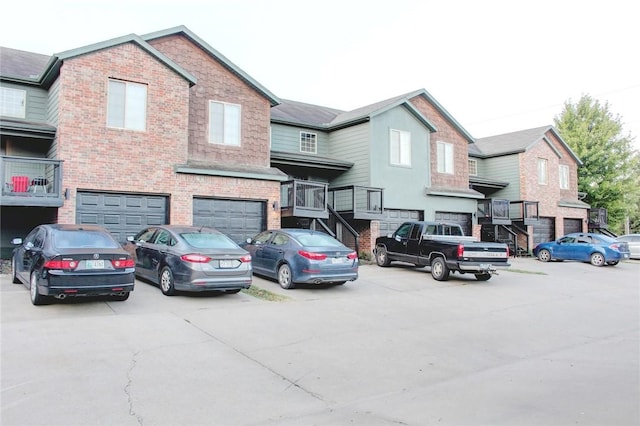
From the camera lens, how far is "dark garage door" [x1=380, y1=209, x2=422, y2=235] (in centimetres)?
2138

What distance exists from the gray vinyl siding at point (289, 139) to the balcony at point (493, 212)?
351 inches

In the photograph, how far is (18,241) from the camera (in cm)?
1005

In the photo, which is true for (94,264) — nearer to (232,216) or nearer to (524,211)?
(232,216)

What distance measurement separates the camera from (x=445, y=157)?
2484 cm

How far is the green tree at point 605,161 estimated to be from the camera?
34.8m

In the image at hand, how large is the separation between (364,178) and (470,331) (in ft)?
42.5

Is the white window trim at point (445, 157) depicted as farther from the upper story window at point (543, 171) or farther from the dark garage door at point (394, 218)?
the upper story window at point (543, 171)

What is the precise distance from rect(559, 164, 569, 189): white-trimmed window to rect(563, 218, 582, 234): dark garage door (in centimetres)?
233

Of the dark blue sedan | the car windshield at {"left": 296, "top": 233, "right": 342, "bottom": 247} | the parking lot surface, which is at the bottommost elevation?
the parking lot surface

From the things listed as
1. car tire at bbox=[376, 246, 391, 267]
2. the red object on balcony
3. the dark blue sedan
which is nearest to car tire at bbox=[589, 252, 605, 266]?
car tire at bbox=[376, 246, 391, 267]

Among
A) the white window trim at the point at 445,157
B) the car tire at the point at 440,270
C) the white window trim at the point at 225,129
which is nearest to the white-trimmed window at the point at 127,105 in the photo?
the white window trim at the point at 225,129

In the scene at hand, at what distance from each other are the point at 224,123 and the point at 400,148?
849 centimetres

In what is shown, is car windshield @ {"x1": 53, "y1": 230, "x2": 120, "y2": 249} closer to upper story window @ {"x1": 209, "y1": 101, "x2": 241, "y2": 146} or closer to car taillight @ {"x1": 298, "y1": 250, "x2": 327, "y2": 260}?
car taillight @ {"x1": 298, "y1": 250, "x2": 327, "y2": 260}

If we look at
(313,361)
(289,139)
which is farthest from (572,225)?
(313,361)
